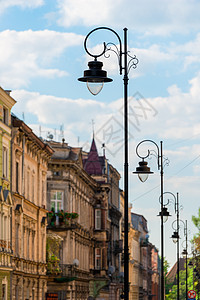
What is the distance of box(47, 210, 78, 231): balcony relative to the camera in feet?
183

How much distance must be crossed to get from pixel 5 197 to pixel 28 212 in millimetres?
6922

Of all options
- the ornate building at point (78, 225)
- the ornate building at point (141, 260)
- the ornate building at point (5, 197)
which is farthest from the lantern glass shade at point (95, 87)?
the ornate building at point (141, 260)

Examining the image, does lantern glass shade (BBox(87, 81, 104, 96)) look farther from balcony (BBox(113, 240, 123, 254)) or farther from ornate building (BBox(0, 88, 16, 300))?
balcony (BBox(113, 240, 123, 254))

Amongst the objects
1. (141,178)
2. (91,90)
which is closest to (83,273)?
(141,178)

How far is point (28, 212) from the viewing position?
143 ft

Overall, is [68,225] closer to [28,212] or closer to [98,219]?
[28,212]

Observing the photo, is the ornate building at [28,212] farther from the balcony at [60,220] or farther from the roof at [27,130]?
the balcony at [60,220]

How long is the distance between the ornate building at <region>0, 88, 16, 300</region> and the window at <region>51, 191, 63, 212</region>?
19770mm

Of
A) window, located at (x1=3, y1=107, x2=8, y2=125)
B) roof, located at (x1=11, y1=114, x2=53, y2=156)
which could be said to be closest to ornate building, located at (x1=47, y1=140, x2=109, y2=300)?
roof, located at (x1=11, y1=114, x2=53, y2=156)

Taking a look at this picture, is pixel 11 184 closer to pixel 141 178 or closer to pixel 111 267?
pixel 141 178

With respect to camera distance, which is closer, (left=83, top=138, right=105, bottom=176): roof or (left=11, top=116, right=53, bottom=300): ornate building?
(left=11, top=116, right=53, bottom=300): ornate building

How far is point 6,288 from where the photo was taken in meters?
37.5

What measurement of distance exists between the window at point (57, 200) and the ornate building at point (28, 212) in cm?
801

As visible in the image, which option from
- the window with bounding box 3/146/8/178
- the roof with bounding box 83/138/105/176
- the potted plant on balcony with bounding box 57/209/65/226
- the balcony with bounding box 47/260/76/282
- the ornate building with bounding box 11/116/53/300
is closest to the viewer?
the window with bounding box 3/146/8/178
